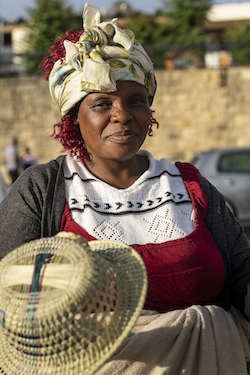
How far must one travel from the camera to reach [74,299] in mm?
1245

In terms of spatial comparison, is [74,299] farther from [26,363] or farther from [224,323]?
[224,323]

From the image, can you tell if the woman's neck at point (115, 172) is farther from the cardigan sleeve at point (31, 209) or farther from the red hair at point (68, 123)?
the cardigan sleeve at point (31, 209)

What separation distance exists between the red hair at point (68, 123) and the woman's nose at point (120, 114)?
0.22 metres

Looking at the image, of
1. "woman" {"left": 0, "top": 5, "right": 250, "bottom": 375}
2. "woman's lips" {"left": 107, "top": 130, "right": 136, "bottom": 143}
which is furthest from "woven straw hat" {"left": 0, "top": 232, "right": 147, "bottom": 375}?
"woman's lips" {"left": 107, "top": 130, "right": 136, "bottom": 143}

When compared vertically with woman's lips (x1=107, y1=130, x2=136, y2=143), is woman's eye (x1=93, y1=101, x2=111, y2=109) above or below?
above

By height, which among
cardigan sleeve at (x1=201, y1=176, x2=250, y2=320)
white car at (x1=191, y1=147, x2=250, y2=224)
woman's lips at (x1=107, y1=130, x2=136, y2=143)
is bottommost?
Answer: white car at (x1=191, y1=147, x2=250, y2=224)

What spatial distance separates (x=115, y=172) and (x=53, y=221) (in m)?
0.43

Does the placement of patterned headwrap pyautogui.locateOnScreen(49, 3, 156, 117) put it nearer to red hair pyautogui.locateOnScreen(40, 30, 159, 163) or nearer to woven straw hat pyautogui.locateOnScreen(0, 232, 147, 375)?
red hair pyautogui.locateOnScreen(40, 30, 159, 163)

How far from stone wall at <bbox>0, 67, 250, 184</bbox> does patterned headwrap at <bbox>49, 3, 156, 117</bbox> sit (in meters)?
15.7

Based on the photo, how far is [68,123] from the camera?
227 centimetres

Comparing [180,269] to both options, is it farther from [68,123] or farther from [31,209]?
[68,123]

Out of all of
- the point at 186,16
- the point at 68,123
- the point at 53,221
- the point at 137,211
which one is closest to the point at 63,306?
the point at 53,221

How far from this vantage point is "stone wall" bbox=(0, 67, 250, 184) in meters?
17.7

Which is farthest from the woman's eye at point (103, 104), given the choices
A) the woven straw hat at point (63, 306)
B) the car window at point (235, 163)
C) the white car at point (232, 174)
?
the car window at point (235, 163)
